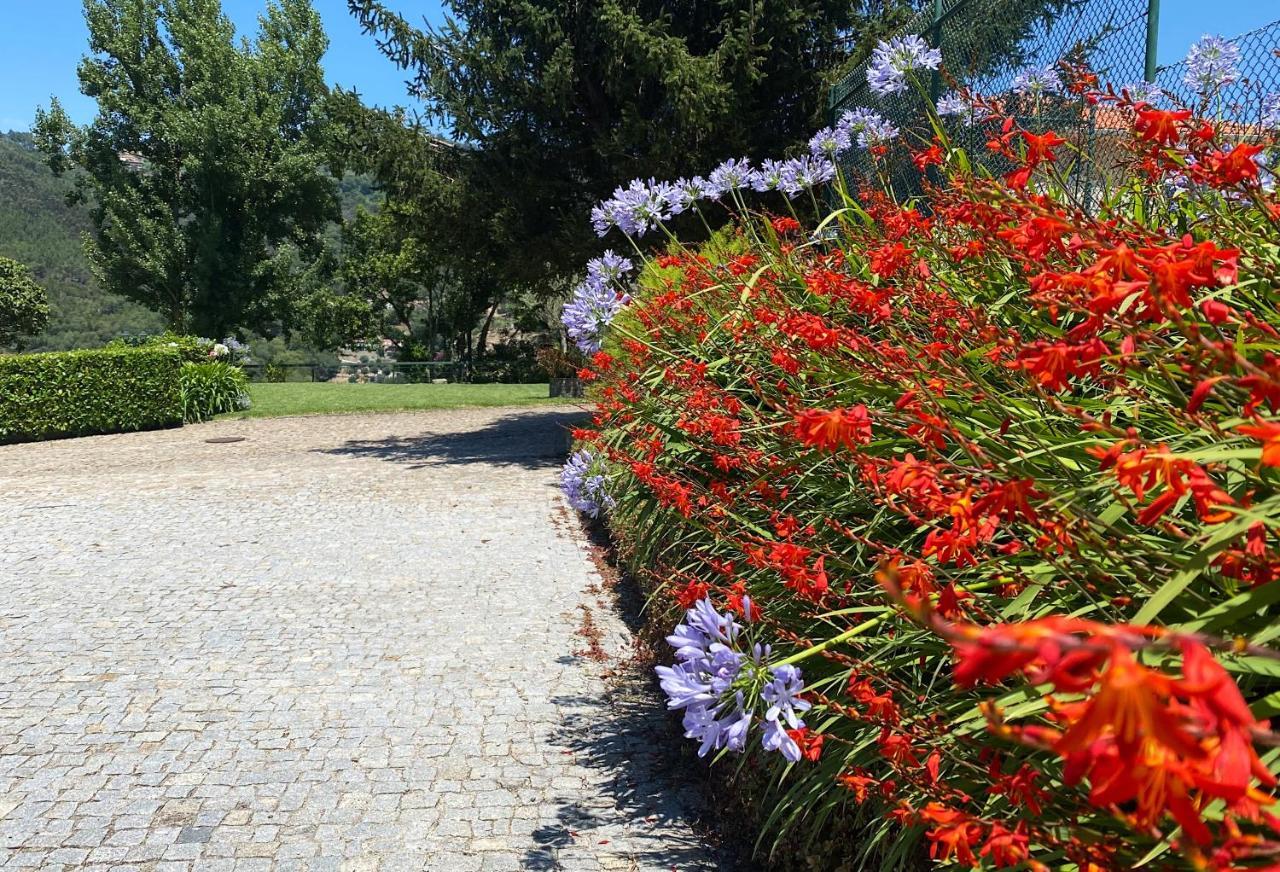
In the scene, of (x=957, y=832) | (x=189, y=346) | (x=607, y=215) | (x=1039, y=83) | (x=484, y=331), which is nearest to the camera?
(x=957, y=832)

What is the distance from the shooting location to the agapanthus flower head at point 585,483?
199 inches

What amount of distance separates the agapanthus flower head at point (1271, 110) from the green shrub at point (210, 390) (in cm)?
1507

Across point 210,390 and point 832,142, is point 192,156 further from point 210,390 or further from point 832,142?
point 832,142

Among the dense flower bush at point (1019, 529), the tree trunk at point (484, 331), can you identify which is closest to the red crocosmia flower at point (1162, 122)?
the dense flower bush at point (1019, 529)

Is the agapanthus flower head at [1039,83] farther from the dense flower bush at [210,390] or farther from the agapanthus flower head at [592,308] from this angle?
the dense flower bush at [210,390]

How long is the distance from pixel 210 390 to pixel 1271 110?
1594 cm

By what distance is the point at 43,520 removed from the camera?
24.3 ft

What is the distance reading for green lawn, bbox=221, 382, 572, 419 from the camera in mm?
16672

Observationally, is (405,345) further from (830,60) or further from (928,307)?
(928,307)

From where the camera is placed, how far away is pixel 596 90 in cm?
1019

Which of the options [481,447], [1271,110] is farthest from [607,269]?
[481,447]

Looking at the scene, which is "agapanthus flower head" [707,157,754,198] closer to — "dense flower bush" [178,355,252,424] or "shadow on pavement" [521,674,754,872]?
"shadow on pavement" [521,674,754,872]

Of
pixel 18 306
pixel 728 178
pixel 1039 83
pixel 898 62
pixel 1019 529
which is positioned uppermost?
pixel 898 62

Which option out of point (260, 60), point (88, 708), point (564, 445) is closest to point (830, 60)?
point (564, 445)
